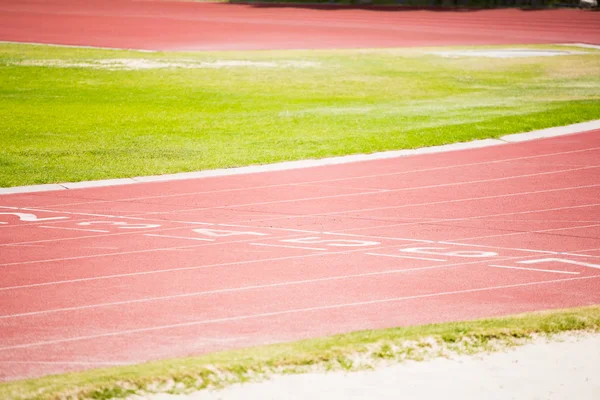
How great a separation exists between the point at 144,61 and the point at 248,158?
12.6m

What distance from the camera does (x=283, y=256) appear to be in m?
8.75

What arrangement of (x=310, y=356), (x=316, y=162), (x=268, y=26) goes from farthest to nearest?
(x=268, y=26)
(x=316, y=162)
(x=310, y=356)

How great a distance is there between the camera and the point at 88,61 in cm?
2525

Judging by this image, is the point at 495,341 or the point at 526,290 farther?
the point at 526,290

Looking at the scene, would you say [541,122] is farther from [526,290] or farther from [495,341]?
[495,341]

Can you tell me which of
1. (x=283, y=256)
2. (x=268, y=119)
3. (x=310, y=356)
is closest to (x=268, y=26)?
(x=268, y=119)

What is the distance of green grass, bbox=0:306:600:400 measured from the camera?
18.3ft

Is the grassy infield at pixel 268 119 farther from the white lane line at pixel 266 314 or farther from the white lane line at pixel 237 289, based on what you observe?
the white lane line at pixel 237 289

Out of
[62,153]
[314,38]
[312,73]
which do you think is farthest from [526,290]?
[314,38]

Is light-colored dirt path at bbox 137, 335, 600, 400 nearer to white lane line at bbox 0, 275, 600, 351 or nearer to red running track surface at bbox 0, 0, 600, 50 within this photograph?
white lane line at bbox 0, 275, 600, 351

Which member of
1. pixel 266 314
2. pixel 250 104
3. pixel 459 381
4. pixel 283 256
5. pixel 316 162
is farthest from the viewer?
pixel 250 104

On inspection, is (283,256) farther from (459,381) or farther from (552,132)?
(552,132)

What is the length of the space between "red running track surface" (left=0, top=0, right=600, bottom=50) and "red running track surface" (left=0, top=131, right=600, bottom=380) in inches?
Result: 734

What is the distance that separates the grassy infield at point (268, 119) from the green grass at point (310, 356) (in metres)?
0.01
